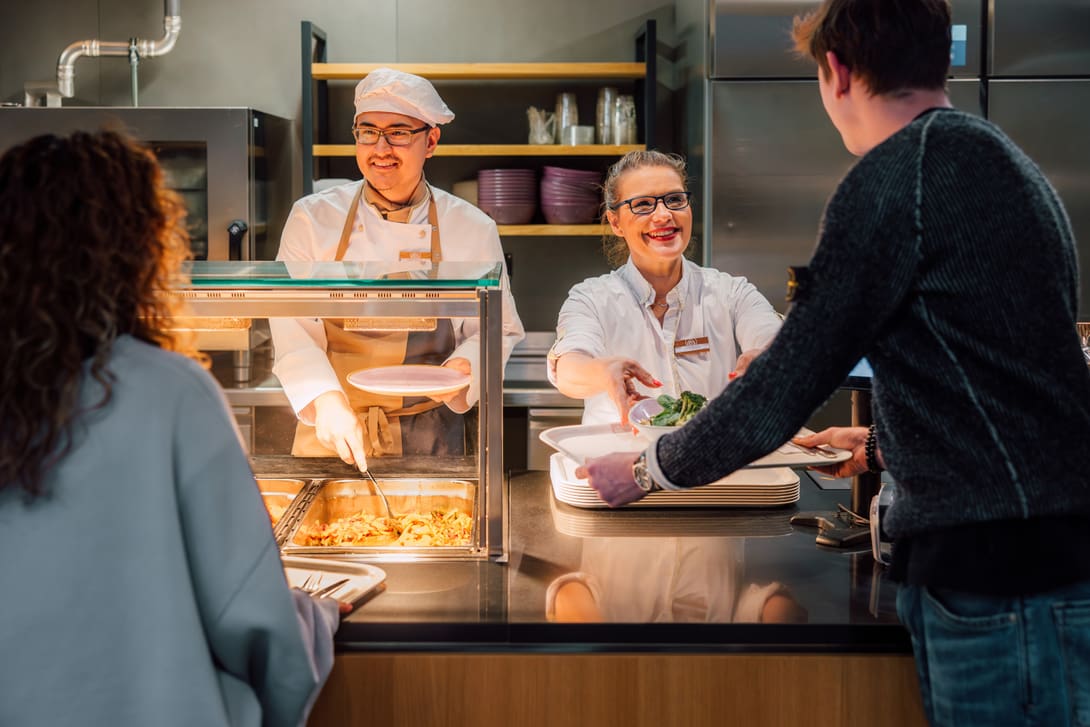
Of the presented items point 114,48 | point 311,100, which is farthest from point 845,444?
point 114,48

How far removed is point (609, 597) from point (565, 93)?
262 centimetres

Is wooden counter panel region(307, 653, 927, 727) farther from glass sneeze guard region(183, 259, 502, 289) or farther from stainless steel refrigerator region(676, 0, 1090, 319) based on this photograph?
stainless steel refrigerator region(676, 0, 1090, 319)

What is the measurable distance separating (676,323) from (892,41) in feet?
5.02

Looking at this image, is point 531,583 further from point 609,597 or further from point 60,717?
point 60,717

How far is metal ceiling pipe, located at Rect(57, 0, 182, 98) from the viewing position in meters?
3.64

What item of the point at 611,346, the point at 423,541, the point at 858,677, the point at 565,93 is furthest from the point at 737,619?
the point at 565,93

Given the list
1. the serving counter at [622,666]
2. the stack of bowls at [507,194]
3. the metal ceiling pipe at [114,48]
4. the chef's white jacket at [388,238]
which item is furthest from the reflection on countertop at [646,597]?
the metal ceiling pipe at [114,48]

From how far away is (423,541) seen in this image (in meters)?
1.68

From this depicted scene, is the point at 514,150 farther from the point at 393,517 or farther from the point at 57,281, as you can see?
the point at 57,281

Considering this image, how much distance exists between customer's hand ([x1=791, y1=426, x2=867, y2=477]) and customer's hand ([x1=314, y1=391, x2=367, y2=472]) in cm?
80

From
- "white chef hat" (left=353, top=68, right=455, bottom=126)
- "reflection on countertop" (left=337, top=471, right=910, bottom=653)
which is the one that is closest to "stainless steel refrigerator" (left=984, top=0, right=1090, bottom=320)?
"white chef hat" (left=353, top=68, right=455, bottom=126)

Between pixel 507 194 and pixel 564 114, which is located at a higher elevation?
pixel 564 114

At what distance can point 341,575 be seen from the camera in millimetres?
1461

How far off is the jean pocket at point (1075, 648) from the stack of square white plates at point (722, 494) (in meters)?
0.78
